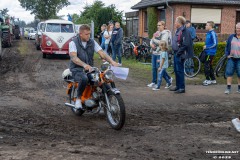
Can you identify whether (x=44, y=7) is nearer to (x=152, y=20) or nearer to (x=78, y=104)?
(x=152, y=20)

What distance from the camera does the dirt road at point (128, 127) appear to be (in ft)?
16.2

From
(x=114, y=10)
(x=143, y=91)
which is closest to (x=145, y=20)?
(x=114, y=10)

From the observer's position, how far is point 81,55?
22.6ft

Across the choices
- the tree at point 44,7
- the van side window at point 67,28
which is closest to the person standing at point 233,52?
the van side window at point 67,28

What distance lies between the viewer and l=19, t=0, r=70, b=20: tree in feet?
246

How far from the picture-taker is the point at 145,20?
28.1 metres

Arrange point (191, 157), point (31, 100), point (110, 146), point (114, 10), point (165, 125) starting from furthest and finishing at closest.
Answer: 1. point (114, 10)
2. point (31, 100)
3. point (165, 125)
4. point (110, 146)
5. point (191, 157)

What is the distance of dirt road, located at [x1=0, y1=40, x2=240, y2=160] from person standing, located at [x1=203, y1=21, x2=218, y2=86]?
77 centimetres

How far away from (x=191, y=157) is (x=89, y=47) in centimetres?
313

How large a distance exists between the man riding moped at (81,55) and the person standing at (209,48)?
522cm

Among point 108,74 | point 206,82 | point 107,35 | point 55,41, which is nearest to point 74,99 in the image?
point 108,74

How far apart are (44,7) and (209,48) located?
68.1 meters

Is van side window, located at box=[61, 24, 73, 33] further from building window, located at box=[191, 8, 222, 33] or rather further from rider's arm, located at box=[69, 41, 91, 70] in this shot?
rider's arm, located at box=[69, 41, 91, 70]

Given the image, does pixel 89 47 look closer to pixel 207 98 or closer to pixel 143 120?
pixel 143 120
